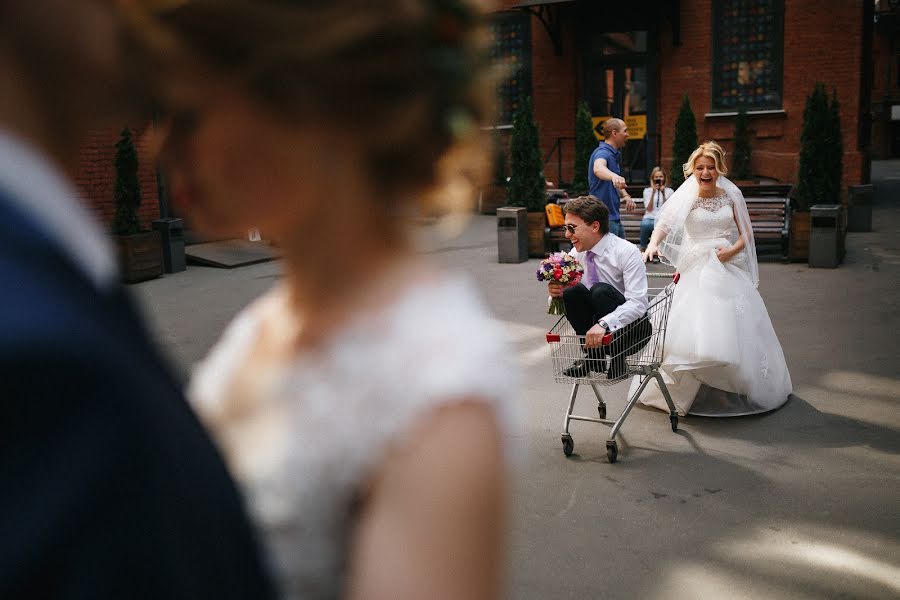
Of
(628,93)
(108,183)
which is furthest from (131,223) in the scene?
(628,93)

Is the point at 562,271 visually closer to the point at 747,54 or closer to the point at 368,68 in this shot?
the point at 368,68

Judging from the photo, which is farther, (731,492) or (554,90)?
(554,90)

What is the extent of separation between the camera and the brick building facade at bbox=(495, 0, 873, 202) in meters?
17.6

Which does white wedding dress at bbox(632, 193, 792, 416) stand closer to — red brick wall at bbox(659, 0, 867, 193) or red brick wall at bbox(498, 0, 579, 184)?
red brick wall at bbox(659, 0, 867, 193)

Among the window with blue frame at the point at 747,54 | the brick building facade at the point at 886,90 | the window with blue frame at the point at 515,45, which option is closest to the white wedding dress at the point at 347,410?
the window with blue frame at the point at 747,54

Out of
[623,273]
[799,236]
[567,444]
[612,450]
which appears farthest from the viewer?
[799,236]

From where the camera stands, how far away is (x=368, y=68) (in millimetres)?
784

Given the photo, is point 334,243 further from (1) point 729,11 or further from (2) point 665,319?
(1) point 729,11

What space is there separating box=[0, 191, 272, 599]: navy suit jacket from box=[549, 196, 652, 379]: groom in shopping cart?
4827 mm

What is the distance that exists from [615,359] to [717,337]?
99cm

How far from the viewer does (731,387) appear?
A: 6.07 m

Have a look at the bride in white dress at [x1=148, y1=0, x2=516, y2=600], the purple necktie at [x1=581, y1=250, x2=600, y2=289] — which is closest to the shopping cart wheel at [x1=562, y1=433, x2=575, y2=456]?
the purple necktie at [x1=581, y1=250, x2=600, y2=289]

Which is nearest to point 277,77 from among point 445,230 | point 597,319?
point 445,230

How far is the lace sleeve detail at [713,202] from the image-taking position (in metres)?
6.55
